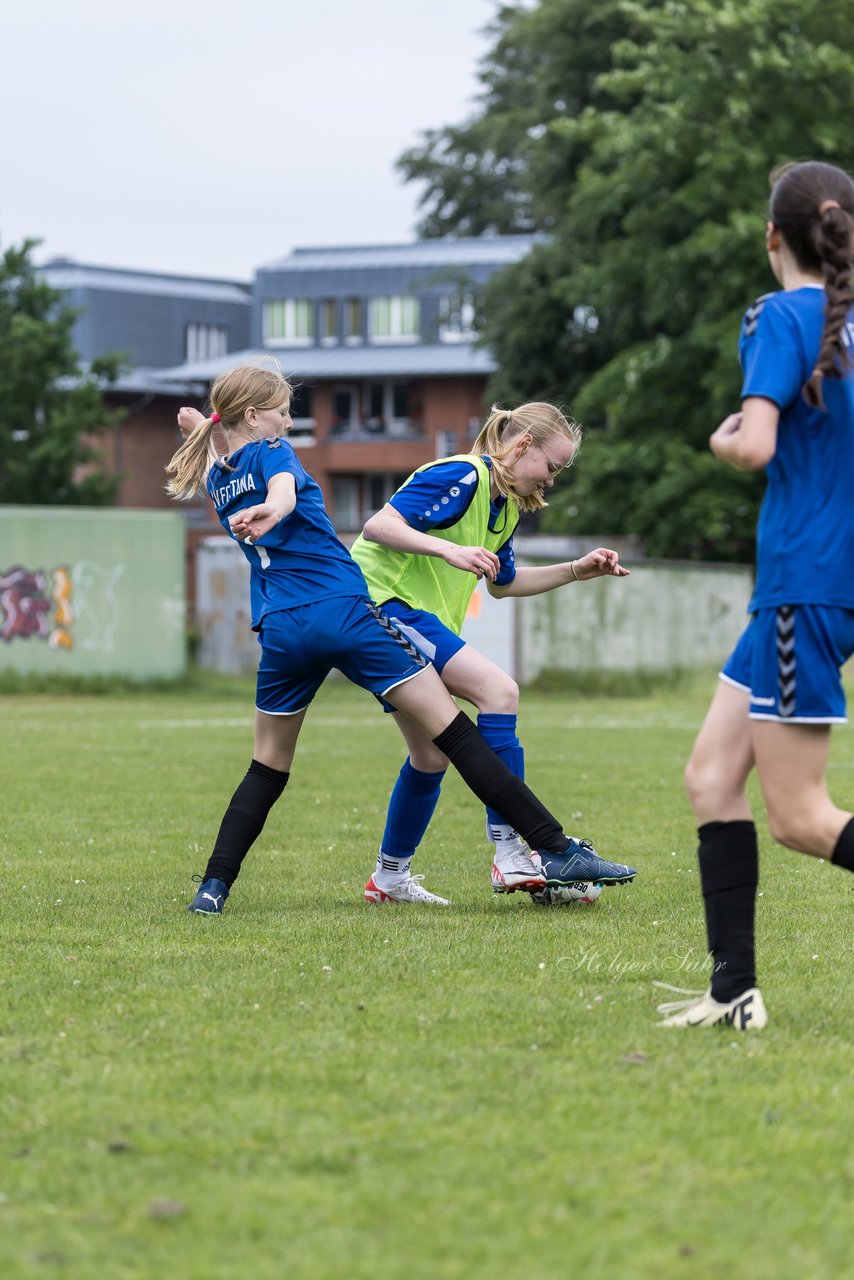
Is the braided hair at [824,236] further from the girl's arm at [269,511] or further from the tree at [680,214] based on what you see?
the tree at [680,214]

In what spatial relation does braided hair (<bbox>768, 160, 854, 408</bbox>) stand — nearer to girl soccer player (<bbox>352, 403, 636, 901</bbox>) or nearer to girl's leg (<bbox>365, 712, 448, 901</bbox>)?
girl soccer player (<bbox>352, 403, 636, 901</bbox>)

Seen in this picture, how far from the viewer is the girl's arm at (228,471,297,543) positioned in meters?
5.84

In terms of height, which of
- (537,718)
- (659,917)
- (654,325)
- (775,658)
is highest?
(654,325)

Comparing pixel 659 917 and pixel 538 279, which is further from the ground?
pixel 538 279

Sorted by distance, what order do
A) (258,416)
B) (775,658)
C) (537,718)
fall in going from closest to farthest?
(775,658) < (258,416) < (537,718)

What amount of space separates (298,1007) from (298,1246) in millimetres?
1839

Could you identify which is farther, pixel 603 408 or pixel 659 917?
pixel 603 408

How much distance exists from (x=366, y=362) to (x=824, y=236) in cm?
5832

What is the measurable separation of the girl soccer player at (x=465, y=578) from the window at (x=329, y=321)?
190ft

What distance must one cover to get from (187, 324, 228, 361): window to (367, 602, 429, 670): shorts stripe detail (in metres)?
63.8

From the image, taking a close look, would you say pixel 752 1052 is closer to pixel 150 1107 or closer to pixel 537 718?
pixel 150 1107

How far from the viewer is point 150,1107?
150 inches

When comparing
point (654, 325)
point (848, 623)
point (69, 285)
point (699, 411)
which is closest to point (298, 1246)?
point (848, 623)

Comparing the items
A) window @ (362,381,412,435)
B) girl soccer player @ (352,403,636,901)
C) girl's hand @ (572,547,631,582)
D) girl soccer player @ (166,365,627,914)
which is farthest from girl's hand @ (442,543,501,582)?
window @ (362,381,412,435)
